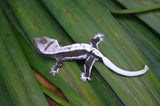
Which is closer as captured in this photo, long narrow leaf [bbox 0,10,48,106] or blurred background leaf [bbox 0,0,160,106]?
long narrow leaf [bbox 0,10,48,106]

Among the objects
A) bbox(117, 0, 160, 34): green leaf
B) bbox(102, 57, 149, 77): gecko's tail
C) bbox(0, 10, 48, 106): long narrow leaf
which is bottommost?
bbox(102, 57, 149, 77): gecko's tail

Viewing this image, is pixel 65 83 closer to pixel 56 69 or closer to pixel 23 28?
pixel 56 69

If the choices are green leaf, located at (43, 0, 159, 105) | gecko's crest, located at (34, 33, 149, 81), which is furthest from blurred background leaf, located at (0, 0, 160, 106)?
gecko's crest, located at (34, 33, 149, 81)

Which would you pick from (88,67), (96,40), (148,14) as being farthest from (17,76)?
(148,14)

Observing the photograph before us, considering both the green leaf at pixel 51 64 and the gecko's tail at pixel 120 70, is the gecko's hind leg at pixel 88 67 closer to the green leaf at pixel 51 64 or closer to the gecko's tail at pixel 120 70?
the green leaf at pixel 51 64

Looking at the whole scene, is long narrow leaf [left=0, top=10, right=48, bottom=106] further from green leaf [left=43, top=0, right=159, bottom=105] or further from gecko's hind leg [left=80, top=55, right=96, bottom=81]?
green leaf [left=43, top=0, right=159, bottom=105]

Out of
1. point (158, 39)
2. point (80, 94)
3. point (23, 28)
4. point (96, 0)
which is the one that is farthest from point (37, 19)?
point (158, 39)

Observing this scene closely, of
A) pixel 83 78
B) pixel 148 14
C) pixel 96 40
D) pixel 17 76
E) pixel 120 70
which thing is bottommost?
pixel 120 70

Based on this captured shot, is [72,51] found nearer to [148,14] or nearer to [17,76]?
[17,76]
